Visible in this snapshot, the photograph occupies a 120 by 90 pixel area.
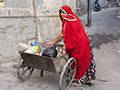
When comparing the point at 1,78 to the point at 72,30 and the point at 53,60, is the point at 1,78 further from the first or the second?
the point at 72,30

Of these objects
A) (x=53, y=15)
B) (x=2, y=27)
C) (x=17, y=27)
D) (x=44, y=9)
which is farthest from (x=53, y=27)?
(x=2, y=27)

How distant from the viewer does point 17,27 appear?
414cm

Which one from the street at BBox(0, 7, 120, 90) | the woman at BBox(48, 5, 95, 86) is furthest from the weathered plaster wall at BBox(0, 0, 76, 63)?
the woman at BBox(48, 5, 95, 86)

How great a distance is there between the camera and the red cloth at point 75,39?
2.67 metres

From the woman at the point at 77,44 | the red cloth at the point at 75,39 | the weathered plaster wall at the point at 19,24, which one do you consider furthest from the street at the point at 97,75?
the red cloth at the point at 75,39

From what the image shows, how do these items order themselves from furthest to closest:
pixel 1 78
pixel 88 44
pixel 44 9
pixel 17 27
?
pixel 44 9
pixel 17 27
pixel 1 78
pixel 88 44

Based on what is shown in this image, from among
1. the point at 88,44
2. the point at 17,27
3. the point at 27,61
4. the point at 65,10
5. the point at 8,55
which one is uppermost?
the point at 65,10

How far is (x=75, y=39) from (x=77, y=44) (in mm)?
119

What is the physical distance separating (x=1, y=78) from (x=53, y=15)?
306cm

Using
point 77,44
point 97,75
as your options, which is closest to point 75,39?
point 77,44

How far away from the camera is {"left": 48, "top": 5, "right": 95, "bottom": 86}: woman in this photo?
2.68m

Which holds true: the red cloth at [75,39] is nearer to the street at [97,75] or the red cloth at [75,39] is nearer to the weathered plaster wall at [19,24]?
the street at [97,75]

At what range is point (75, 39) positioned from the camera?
2.69m

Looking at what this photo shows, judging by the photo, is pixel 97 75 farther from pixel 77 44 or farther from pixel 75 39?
pixel 75 39
